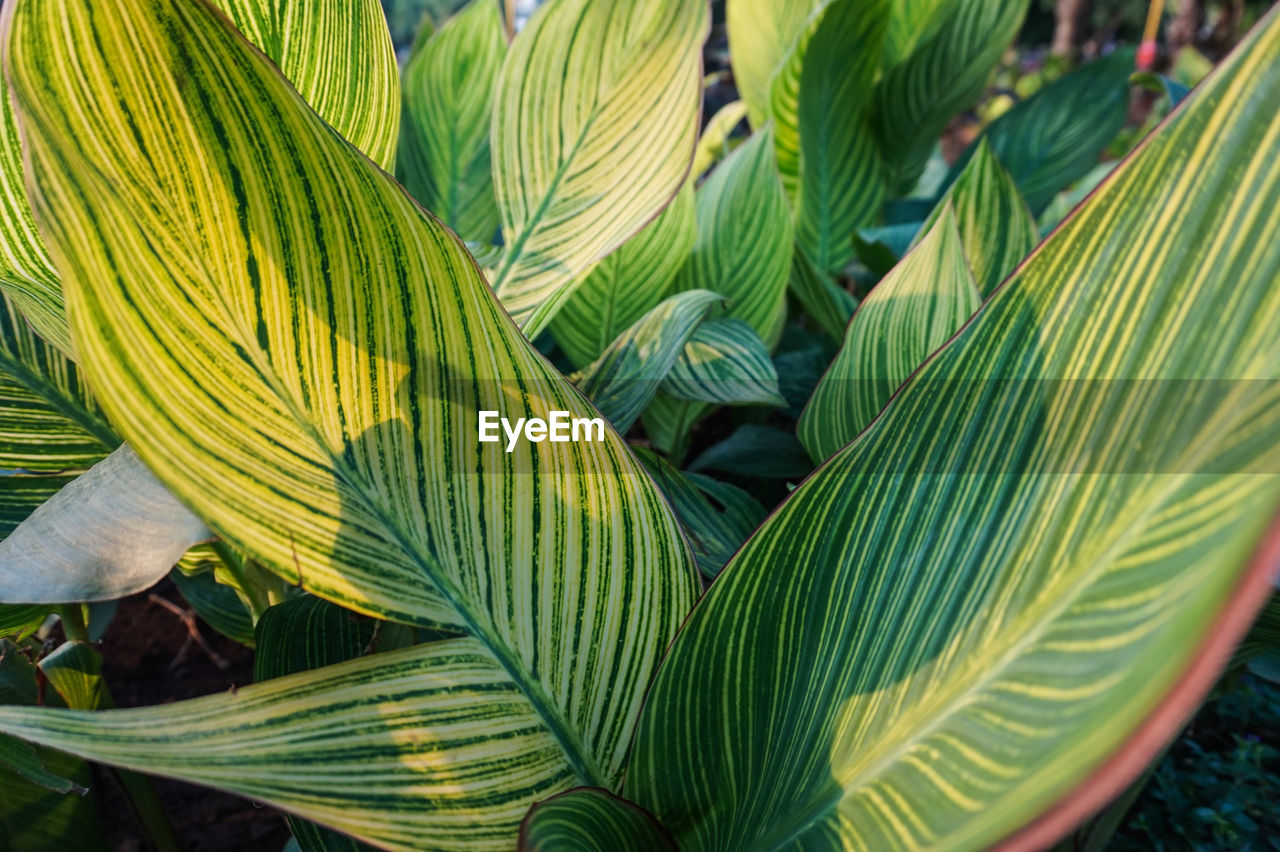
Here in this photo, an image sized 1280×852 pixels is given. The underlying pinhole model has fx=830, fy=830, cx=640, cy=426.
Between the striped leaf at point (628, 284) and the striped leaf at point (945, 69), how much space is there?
0.53 metres

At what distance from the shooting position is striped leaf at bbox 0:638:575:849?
13.3 inches

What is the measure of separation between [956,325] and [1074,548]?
0.41 metres

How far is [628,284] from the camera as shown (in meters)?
0.92

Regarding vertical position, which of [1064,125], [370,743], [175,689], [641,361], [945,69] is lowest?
[175,689]

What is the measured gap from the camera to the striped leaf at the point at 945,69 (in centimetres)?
126

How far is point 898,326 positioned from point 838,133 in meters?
0.64

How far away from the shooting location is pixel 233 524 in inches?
14.9

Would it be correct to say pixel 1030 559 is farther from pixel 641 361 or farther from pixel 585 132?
pixel 585 132

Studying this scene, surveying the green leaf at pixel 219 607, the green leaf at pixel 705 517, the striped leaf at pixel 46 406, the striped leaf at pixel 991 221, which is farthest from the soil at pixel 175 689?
the striped leaf at pixel 991 221

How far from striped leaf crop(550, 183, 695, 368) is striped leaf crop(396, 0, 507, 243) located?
0.21 metres

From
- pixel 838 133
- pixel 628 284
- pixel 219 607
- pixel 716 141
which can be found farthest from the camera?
pixel 716 141

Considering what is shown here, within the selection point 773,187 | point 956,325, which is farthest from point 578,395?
point 773,187

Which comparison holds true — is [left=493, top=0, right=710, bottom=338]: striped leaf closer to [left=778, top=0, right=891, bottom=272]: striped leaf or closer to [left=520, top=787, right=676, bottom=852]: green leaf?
[left=520, top=787, right=676, bottom=852]: green leaf

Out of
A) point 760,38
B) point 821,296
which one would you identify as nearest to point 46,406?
point 821,296
